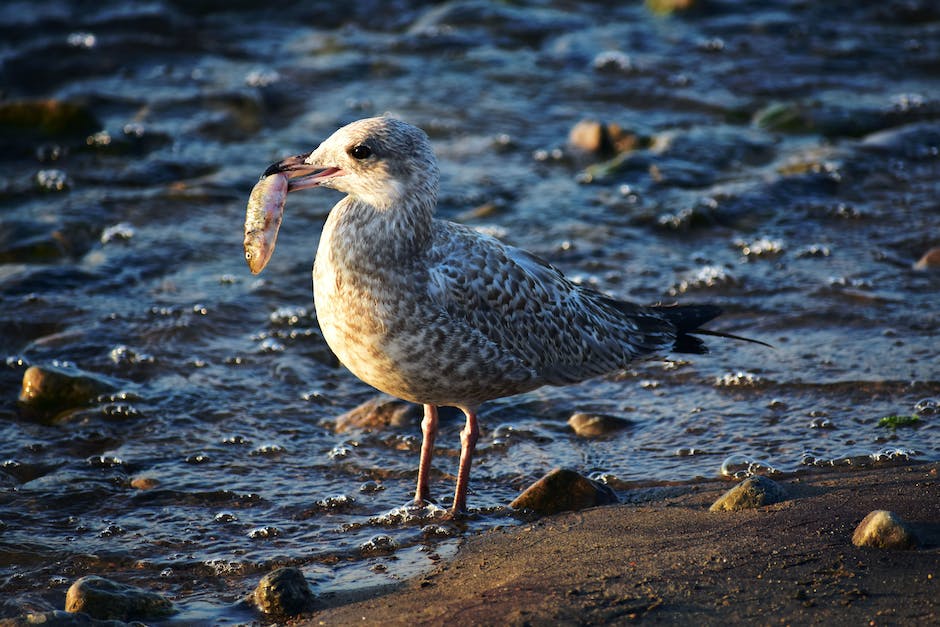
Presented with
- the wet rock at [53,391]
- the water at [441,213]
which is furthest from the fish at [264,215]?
the wet rock at [53,391]

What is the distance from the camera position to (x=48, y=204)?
1030 centimetres

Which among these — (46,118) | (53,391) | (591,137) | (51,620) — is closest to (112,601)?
(51,620)

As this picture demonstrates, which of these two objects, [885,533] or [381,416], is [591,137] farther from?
[885,533]

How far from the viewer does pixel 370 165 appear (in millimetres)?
5793

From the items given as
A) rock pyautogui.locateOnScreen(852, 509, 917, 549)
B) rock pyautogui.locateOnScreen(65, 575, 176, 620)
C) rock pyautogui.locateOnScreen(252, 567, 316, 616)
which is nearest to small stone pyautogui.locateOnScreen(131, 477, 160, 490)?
rock pyautogui.locateOnScreen(65, 575, 176, 620)

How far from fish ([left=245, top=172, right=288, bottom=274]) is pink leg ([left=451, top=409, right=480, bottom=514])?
1378 mm

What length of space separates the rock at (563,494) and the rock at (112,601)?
74.4 inches

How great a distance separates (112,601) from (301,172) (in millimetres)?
2250

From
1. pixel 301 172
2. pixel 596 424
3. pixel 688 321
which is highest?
pixel 301 172

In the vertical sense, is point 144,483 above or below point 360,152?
below

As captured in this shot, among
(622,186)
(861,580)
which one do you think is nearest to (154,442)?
(861,580)

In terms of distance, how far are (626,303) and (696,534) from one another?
202 cm

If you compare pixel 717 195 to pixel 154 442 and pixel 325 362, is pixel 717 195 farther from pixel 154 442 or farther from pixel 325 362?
pixel 154 442

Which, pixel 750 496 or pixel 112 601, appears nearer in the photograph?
pixel 112 601
